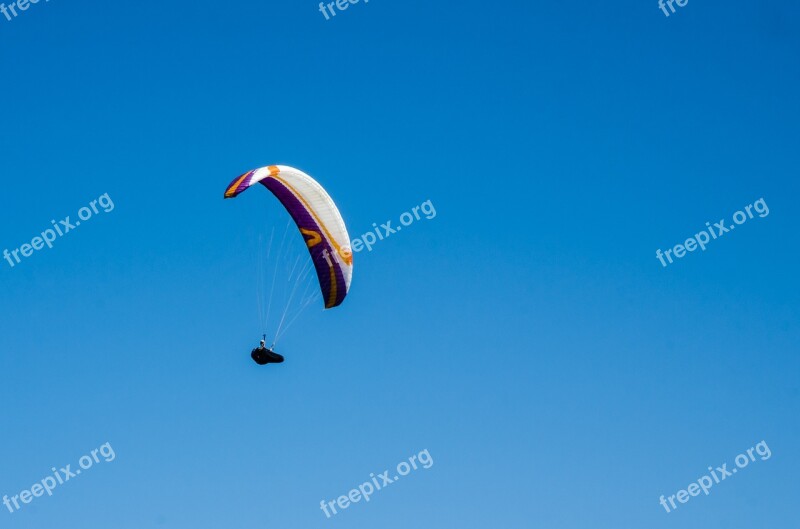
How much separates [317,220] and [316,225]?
20cm

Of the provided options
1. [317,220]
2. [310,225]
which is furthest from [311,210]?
[310,225]

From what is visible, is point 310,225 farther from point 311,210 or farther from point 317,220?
point 311,210

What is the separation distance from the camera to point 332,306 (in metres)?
44.3

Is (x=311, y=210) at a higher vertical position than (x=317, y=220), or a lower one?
higher

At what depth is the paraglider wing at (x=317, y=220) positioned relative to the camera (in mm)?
43500

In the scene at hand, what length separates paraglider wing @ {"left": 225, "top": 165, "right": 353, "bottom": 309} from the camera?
43.5 meters

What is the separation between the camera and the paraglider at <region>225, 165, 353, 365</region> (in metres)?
43.3

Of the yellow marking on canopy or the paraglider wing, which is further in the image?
the paraglider wing

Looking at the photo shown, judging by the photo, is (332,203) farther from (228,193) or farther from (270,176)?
(228,193)

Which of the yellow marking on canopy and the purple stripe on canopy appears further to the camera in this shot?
the purple stripe on canopy

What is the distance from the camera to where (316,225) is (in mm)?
43781

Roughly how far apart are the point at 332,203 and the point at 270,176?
2.69m

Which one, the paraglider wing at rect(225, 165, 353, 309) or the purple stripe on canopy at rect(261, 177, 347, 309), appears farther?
the purple stripe on canopy at rect(261, 177, 347, 309)

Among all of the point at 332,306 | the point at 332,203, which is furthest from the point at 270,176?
the point at 332,306
